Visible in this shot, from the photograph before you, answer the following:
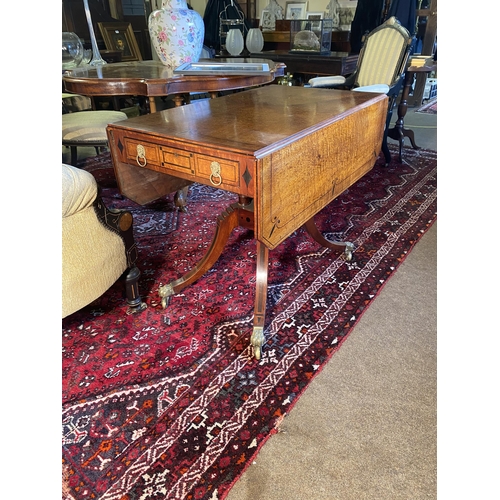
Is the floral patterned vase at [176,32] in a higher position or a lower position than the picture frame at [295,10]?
lower

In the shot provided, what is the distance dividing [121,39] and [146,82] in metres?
2.98

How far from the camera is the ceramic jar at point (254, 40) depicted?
11.7 feet

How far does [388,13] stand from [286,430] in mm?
3932

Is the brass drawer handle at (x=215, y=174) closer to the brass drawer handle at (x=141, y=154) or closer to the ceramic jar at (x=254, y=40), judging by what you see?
the brass drawer handle at (x=141, y=154)

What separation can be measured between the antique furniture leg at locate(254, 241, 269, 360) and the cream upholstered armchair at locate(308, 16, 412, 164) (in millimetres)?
1605

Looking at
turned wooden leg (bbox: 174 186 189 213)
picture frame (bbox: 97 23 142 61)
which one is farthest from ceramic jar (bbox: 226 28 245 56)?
picture frame (bbox: 97 23 142 61)

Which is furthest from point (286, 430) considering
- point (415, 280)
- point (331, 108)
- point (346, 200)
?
point (346, 200)

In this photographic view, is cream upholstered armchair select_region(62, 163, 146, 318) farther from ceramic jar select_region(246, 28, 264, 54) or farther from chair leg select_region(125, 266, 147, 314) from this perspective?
ceramic jar select_region(246, 28, 264, 54)

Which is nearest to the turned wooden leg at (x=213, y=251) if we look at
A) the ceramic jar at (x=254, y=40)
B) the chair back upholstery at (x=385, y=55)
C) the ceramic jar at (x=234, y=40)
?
the chair back upholstery at (x=385, y=55)

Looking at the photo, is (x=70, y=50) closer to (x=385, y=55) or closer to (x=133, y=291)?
(x=133, y=291)

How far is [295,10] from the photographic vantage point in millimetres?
4082

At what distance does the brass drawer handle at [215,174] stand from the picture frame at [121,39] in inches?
152

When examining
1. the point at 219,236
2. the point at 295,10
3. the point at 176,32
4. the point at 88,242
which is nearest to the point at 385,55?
the point at 176,32

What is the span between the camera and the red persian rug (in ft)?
3.03
